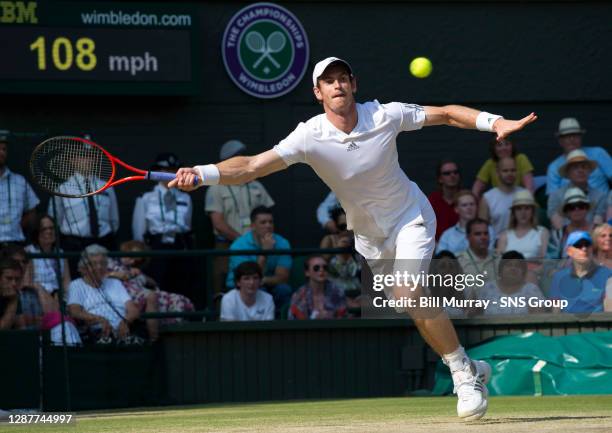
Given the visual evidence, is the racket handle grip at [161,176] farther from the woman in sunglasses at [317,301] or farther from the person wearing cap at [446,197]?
the person wearing cap at [446,197]

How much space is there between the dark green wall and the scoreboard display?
2.13ft

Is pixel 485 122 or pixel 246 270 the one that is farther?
pixel 246 270

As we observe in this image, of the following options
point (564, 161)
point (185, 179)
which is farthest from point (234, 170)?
point (564, 161)

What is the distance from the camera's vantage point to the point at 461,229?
11953 millimetres

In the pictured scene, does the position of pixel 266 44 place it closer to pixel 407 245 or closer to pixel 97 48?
pixel 97 48

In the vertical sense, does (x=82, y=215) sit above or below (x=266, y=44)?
below

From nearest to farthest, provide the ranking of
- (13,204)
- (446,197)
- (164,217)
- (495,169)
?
(13,204) < (164,217) < (446,197) < (495,169)

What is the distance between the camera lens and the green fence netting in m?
10.4

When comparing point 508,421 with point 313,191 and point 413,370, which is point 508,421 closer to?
point 413,370

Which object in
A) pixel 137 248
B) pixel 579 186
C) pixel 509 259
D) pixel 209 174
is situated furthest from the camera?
pixel 579 186

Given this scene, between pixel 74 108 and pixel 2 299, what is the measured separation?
3.30 meters

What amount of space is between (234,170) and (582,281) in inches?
195

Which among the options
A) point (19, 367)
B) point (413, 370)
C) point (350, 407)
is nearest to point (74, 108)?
point (19, 367)

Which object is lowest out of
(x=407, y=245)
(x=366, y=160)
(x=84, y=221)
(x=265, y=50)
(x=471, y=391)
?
(x=471, y=391)
